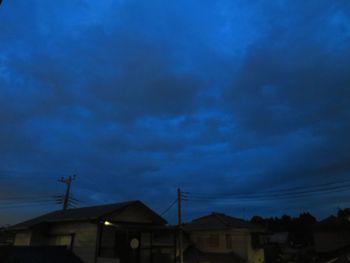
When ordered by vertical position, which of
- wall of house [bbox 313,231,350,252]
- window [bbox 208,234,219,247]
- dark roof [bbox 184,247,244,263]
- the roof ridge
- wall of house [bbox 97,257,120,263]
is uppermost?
the roof ridge

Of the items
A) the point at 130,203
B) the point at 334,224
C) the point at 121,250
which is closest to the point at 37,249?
the point at 121,250

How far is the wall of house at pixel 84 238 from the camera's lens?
21.3m

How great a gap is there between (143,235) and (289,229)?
2977 inches

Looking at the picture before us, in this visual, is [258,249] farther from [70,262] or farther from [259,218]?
[259,218]

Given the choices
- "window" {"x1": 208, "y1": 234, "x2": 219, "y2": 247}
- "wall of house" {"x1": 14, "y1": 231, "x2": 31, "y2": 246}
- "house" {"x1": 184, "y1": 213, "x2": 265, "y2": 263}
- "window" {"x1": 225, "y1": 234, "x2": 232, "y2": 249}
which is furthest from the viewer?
"window" {"x1": 208, "y1": 234, "x2": 219, "y2": 247}

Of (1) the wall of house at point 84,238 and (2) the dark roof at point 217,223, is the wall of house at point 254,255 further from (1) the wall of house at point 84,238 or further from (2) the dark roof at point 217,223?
(1) the wall of house at point 84,238

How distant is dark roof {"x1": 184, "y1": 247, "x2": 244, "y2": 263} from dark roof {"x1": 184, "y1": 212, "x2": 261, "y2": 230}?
2.83 meters

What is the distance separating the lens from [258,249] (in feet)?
117

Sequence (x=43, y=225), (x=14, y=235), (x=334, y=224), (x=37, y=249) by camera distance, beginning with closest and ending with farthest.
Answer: (x=37, y=249), (x=43, y=225), (x=14, y=235), (x=334, y=224)

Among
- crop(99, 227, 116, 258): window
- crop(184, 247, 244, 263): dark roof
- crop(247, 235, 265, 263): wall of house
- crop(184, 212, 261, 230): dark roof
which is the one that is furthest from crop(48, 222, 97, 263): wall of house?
crop(247, 235, 265, 263): wall of house

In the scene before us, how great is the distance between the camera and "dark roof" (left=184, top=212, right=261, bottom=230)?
1369 inches

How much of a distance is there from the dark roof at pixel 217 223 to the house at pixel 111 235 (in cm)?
1073

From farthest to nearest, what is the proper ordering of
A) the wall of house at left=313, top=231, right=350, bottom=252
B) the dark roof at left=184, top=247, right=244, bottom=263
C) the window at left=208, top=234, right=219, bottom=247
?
the wall of house at left=313, top=231, right=350, bottom=252, the window at left=208, top=234, right=219, bottom=247, the dark roof at left=184, top=247, right=244, bottom=263

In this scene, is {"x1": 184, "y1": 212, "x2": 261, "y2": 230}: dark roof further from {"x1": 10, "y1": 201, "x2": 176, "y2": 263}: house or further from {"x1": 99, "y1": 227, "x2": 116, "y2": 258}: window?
{"x1": 99, "y1": 227, "x2": 116, "y2": 258}: window
